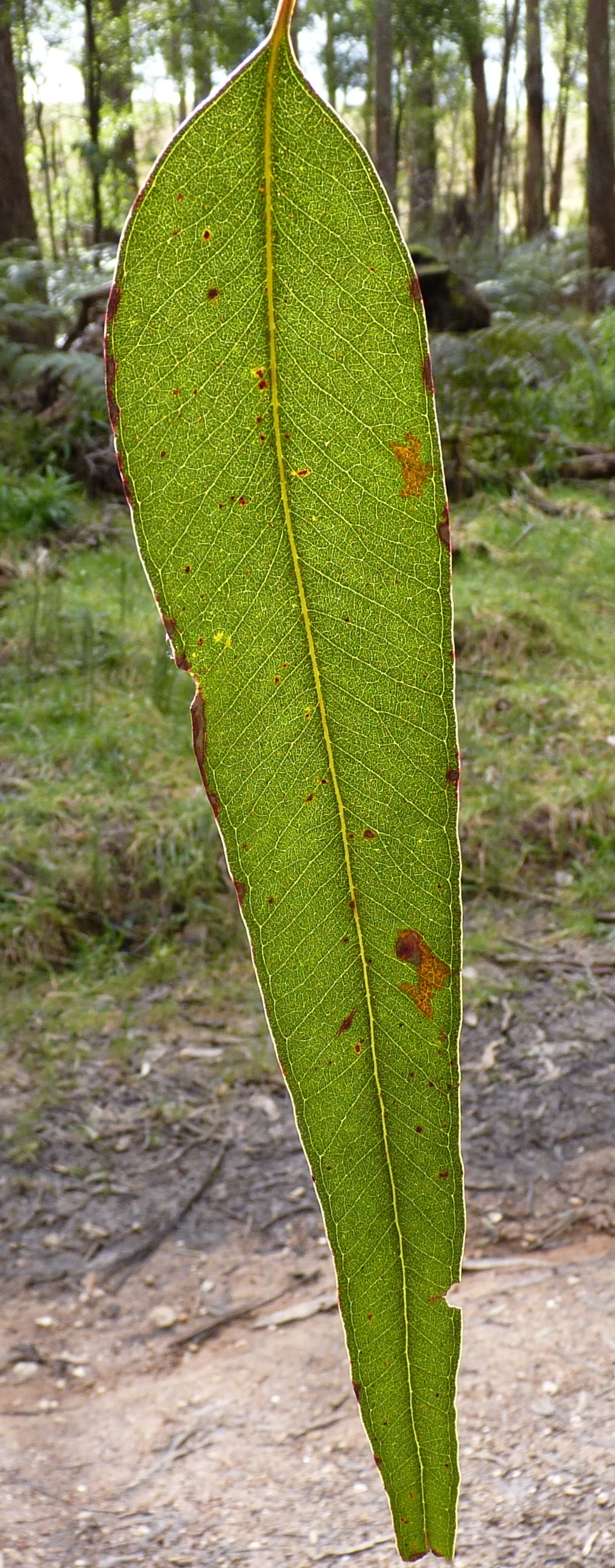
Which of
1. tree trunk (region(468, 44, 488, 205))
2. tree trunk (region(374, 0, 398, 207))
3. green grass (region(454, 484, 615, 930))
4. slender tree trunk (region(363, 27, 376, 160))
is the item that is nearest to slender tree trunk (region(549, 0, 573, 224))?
tree trunk (region(468, 44, 488, 205))

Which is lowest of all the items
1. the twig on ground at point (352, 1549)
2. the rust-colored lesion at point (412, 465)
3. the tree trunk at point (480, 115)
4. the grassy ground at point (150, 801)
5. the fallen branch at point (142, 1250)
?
the fallen branch at point (142, 1250)

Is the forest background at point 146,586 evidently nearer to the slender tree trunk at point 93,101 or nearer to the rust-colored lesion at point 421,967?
the slender tree trunk at point 93,101

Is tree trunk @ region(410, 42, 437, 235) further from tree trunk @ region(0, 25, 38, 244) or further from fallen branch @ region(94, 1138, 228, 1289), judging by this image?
fallen branch @ region(94, 1138, 228, 1289)

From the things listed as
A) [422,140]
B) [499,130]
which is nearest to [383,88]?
[422,140]

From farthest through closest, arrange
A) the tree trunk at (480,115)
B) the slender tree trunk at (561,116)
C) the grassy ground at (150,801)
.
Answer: the slender tree trunk at (561,116) → the tree trunk at (480,115) → the grassy ground at (150,801)

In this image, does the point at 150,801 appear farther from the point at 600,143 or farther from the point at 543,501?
the point at 600,143

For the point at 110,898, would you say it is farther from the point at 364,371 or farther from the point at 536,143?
the point at 536,143

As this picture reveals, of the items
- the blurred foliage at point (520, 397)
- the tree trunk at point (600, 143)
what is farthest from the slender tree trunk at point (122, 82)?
the blurred foliage at point (520, 397)
